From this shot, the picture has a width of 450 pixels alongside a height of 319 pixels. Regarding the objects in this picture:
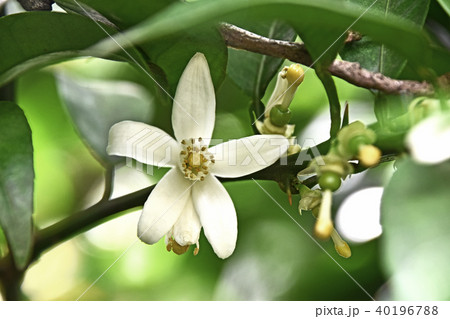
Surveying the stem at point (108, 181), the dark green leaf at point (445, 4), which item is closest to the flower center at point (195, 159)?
the stem at point (108, 181)

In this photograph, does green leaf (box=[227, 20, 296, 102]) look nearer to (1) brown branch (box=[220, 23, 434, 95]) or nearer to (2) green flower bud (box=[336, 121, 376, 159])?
(1) brown branch (box=[220, 23, 434, 95])

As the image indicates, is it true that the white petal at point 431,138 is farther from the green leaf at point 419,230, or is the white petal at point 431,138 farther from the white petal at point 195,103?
the white petal at point 195,103

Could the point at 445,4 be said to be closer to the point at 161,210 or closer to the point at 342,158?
the point at 342,158

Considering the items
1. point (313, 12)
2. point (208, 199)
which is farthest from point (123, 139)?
point (313, 12)

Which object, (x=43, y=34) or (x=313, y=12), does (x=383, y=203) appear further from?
(x=43, y=34)

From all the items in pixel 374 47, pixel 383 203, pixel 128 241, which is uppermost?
pixel 374 47

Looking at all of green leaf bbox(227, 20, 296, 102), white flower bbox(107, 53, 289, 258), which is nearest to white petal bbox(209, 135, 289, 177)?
white flower bbox(107, 53, 289, 258)

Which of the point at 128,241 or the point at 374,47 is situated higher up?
the point at 374,47
